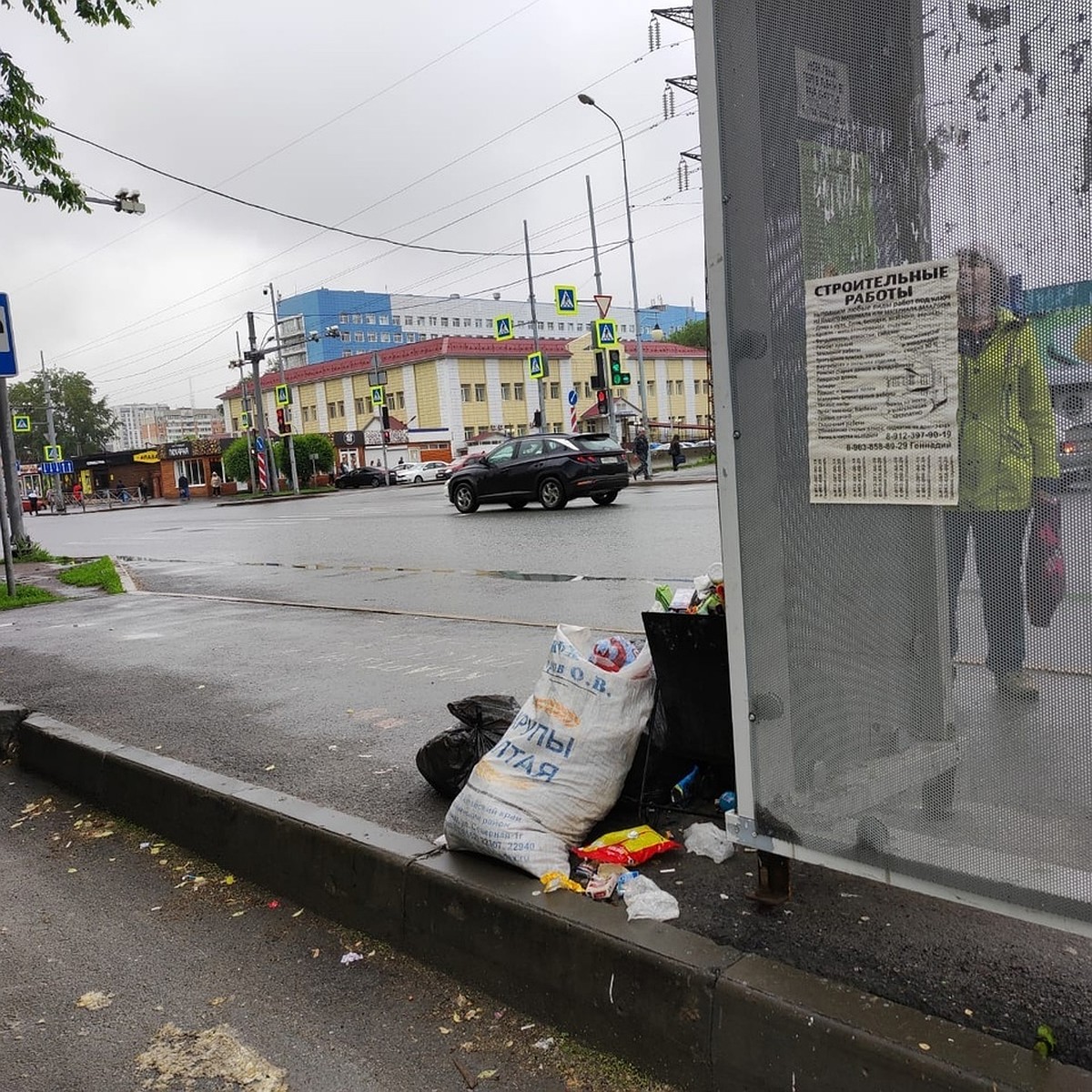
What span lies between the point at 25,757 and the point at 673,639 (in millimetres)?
4218

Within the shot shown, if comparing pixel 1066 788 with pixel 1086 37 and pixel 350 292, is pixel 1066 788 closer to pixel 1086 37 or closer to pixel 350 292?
pixel 1086 37

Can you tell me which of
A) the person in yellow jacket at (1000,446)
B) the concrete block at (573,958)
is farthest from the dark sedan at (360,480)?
the person in yellow jacket at (1000,446)

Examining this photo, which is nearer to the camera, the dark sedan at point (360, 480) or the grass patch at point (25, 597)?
the grass patch at point (25, 597)

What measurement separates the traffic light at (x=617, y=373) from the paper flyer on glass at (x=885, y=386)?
94.5 feet

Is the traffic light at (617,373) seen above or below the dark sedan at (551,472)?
above

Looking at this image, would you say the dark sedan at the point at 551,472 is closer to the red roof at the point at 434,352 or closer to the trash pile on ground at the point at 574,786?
the trash pile on ground at the point at 574,786

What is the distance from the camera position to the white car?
58.0 m

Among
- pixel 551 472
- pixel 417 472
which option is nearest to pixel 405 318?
pixel 417 472

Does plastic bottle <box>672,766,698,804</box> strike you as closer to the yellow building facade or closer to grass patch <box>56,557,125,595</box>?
grass patch <box>56,557,125,595</box>

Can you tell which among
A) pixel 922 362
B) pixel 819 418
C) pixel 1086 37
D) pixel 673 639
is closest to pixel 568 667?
pixel 673 639

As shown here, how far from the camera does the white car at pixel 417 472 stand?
190ft

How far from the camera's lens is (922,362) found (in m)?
2.25

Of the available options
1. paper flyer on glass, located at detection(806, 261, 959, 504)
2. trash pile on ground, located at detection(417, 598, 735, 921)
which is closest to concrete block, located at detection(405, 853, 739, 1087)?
trash pile on ground, located at detection(417, 598, 735, 921)

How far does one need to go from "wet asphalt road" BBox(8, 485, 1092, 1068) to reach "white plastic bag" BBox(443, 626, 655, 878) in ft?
1.02
